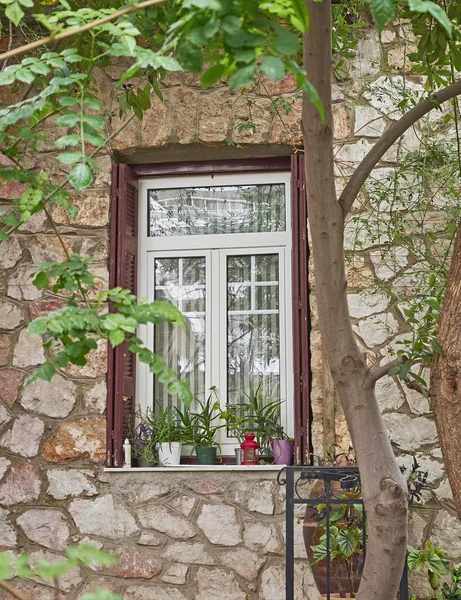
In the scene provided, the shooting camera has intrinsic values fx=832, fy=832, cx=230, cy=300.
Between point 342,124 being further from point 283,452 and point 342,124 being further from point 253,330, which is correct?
point 283,452

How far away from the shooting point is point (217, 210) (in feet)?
14.1

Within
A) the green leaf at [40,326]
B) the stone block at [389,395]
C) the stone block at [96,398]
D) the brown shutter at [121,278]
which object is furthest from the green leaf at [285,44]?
the stone block at [96,398]

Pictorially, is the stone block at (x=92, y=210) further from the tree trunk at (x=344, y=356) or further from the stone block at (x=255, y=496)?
the tree trunk at (x=344, y=356)

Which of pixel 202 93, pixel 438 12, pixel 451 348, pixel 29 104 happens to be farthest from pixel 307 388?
pixel 438 12

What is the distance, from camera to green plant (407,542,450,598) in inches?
133

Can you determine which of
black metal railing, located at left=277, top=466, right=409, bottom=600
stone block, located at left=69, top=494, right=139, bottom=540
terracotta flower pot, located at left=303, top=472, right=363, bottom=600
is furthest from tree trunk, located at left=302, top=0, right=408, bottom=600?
stone block, located at left=69, top=494, right=139, bottom=540

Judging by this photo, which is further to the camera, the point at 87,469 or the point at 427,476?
the point at 87,469

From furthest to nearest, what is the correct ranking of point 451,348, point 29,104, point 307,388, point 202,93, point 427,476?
point 202,93
point 307,388
point 427,476
point 451,348
point 29,104

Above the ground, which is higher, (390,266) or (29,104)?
(390,266)

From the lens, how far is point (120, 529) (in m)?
3.86

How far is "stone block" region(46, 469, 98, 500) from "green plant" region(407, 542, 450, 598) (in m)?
1.48

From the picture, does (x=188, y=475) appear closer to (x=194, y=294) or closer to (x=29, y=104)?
(x=194, y=294)

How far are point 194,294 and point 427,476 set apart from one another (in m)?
1.47

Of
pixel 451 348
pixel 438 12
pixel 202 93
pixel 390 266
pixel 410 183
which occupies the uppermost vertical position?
pixel 202 93
